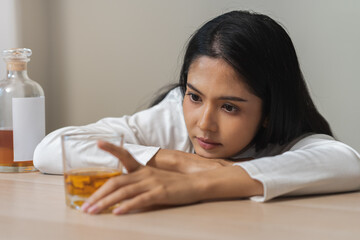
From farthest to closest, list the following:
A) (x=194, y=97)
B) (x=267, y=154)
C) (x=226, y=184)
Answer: (x=267, y=154)
(x=194, y=97)
(x=226, y=184)

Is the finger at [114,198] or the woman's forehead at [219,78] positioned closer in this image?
the finger at [114,198]

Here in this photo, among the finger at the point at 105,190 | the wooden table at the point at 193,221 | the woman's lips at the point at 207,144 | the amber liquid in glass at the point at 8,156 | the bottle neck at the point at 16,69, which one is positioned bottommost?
the amber liquid in glass at the point at 8,156

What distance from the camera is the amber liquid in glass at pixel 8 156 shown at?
106cm

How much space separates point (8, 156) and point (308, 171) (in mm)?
672

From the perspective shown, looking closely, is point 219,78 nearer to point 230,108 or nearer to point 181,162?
point 230,108

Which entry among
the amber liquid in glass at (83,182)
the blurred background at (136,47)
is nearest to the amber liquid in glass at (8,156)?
the amber liquid in glass at (83,182)

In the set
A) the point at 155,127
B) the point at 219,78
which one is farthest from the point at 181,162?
the point at 155,127

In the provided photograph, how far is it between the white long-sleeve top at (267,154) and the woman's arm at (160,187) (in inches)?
1.0

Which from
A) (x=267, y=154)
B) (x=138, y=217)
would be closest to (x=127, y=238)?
(x=138, y=217)

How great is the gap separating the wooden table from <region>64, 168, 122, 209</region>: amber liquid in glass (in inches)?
0.8

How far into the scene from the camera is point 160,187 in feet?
2.36

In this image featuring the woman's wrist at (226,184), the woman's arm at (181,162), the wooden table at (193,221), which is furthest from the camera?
the woman's arm at (181,162)

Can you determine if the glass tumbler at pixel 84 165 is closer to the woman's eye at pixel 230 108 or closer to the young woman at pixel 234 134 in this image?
the young woman at pixel 234 134

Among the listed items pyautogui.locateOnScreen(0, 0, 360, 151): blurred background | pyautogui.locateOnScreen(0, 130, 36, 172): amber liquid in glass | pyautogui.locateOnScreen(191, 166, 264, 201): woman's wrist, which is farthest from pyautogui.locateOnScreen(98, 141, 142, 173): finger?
pyautogui.locateOnScreen(0, 0, 360, 151): blurred background
